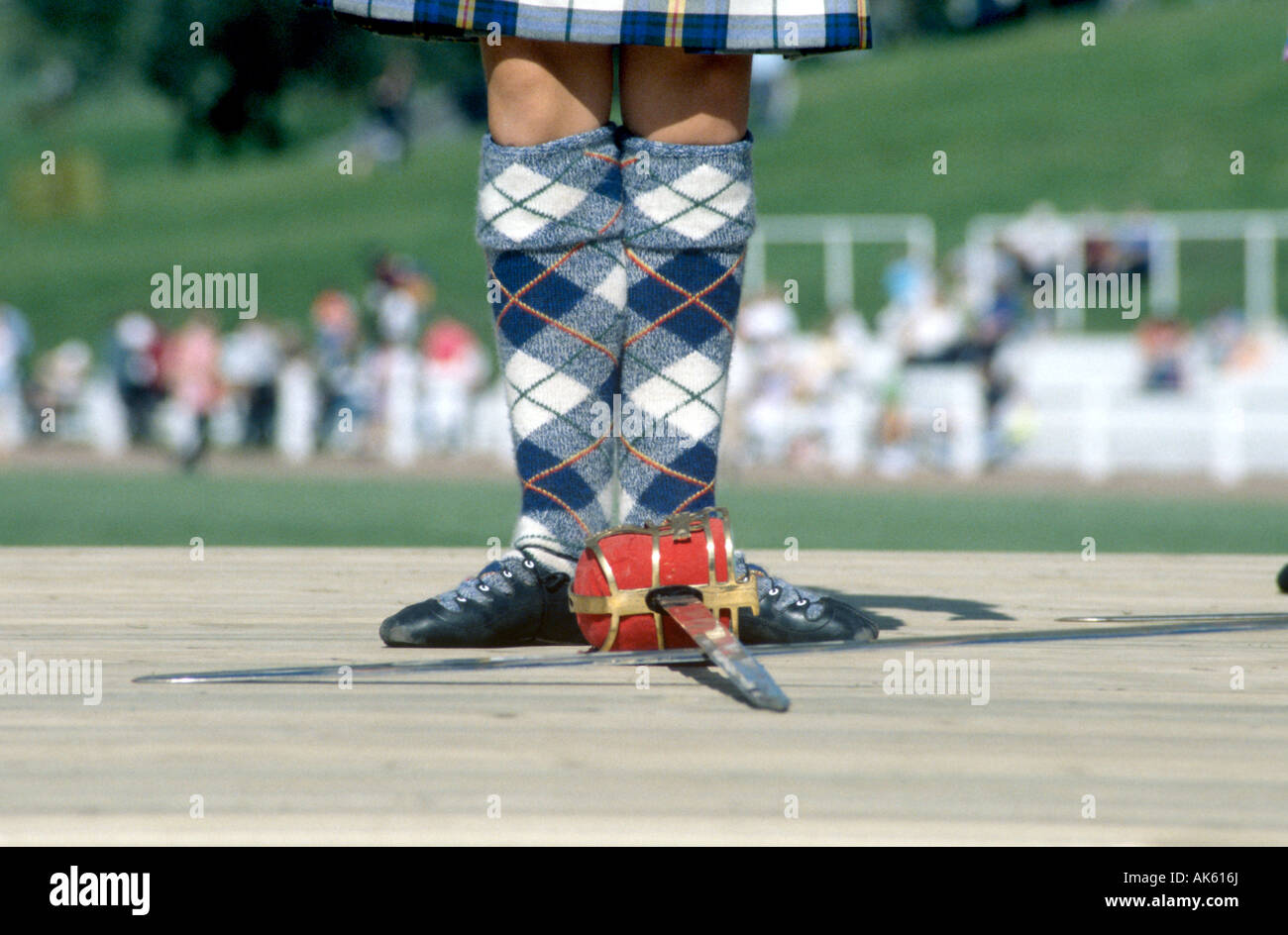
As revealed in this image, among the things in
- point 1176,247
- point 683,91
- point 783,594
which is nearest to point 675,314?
point 683,91

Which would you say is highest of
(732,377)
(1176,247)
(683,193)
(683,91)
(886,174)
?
(886,174)

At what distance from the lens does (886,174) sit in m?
32.0

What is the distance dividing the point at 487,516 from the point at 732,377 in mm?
6022

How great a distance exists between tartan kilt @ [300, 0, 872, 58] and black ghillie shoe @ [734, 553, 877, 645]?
695 millimetres

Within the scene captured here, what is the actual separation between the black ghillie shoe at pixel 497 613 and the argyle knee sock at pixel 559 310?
1.6 inches

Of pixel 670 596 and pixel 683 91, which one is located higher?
pixel 683 91

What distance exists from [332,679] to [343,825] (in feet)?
2.09

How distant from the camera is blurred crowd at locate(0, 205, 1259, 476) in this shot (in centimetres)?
1606

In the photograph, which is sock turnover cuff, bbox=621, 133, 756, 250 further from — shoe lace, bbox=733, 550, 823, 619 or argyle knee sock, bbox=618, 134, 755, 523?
shoe lace, bbox=733, 550, 823, 619

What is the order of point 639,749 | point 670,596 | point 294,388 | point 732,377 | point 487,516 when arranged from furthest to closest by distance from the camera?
point 294,388, point 732,377, point 487,516, point 670,596, point 639,749

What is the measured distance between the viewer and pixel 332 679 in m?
2.12

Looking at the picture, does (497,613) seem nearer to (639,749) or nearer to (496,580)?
(496,580)

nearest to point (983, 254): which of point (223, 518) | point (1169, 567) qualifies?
point (223, 518)
